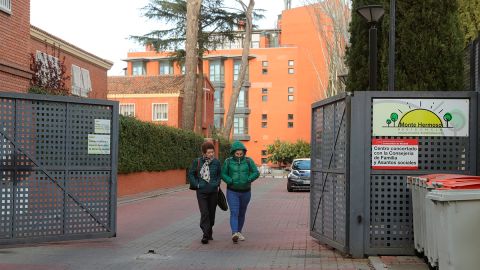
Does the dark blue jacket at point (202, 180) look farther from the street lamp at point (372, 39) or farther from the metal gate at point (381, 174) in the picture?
the street lamp at point (372, 39)

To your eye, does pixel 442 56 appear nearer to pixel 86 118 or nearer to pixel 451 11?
pixel 451 11

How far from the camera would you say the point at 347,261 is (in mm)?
8547

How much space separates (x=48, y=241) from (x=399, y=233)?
5.20 m

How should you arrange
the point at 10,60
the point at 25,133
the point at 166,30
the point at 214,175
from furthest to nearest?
the point at 166,30, the point at 10,60, the point at 214,175, the point at 25,133

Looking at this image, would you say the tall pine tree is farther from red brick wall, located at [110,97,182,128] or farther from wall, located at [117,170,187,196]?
red brick wall, located at [110,97,182,128]

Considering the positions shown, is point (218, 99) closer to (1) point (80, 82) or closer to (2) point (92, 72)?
(2) point (92, 72)

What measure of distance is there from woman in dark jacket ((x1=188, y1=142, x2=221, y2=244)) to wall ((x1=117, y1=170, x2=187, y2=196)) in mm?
11477

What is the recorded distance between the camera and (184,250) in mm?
9688

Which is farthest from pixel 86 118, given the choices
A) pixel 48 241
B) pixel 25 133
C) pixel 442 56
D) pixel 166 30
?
pixel 166 30

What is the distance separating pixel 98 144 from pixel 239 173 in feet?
7.62

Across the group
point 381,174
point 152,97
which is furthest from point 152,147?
point 152,97

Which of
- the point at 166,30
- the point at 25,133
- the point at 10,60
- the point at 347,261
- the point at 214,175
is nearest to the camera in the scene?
the point at 347,261

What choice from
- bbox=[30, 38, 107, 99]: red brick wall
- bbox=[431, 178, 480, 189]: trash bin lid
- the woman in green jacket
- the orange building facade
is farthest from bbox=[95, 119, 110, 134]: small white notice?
the orange building facade

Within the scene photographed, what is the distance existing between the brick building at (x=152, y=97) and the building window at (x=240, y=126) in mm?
20016
